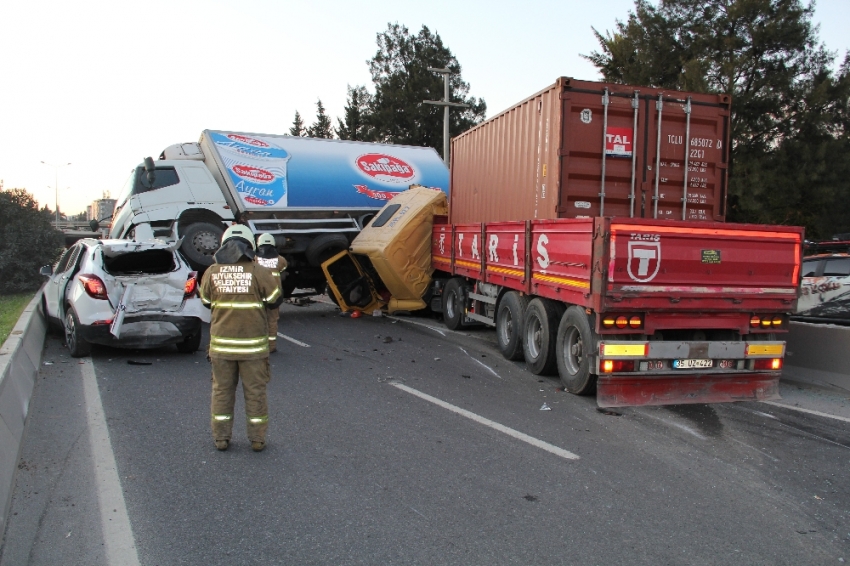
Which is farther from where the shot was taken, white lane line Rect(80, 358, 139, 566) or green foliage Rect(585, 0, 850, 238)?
green foliage Rect(585, 0, 850, 238)

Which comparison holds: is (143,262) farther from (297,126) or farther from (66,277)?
(297,126)

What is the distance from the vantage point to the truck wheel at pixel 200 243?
41.0 feet

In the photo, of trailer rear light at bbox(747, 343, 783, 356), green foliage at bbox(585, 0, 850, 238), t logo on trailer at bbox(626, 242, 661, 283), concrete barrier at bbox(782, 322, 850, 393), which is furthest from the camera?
green foliage at bbox(585, 0, 850, 238)

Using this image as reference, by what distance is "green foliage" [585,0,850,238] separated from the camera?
851 inches

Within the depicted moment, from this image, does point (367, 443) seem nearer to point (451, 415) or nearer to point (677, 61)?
point (451, 415)

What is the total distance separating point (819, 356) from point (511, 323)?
3615 mm

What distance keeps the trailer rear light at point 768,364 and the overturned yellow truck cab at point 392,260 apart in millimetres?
7181

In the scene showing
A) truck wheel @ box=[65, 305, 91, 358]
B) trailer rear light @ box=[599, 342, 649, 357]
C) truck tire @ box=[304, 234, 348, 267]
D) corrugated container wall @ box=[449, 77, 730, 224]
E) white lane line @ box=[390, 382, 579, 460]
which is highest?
corrugated container wall @ box=[449, 77, 730, 224]

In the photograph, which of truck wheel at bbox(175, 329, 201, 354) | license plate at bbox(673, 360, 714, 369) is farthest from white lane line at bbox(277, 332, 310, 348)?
license plate at bbox(673, 360, 714, 369)

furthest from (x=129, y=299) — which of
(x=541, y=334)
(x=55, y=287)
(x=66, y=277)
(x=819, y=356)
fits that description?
(x=819, y=356)

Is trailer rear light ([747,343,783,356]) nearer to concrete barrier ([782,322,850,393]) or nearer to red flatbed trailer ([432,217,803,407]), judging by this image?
red flatbed trailer ([432,217,803,407])

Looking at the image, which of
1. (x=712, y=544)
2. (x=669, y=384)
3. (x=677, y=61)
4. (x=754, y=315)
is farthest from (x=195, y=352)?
(x=677, y=61)

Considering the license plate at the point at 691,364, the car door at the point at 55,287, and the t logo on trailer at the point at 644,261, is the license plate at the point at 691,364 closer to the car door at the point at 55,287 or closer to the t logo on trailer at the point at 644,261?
the t logo on trailer at the point at 644,261

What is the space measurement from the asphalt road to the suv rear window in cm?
188
